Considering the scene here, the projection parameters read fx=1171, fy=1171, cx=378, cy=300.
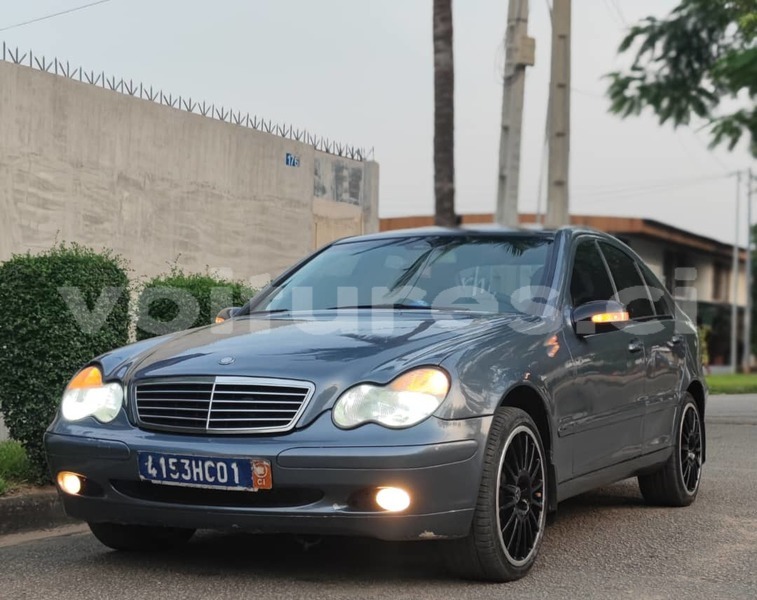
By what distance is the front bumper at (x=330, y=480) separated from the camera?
4449mm

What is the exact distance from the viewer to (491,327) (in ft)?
17.2

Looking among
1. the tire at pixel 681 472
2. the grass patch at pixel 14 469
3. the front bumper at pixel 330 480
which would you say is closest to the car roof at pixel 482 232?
the tire at pixel 681 472

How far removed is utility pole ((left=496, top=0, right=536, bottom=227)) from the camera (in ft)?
51.1

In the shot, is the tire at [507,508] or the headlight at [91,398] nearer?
the tire at [507,508]

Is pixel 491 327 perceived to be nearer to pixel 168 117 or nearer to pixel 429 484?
pixel 429 484

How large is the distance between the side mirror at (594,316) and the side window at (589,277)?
19cm

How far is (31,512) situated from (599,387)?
330cm

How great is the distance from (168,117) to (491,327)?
993 cm

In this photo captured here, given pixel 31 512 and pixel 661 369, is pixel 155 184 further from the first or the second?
pixel 661 369

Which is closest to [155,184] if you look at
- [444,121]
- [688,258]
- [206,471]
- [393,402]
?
[444,121]

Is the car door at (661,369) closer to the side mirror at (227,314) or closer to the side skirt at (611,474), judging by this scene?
the side skirt at (611,474)

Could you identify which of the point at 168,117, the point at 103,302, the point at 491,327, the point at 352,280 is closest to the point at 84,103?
the point at 168,117

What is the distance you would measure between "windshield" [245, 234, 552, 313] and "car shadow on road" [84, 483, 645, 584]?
3.85ft

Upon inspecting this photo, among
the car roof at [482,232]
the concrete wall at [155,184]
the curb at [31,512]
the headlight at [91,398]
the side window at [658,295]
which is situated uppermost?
the concrete wall at [155,184]
